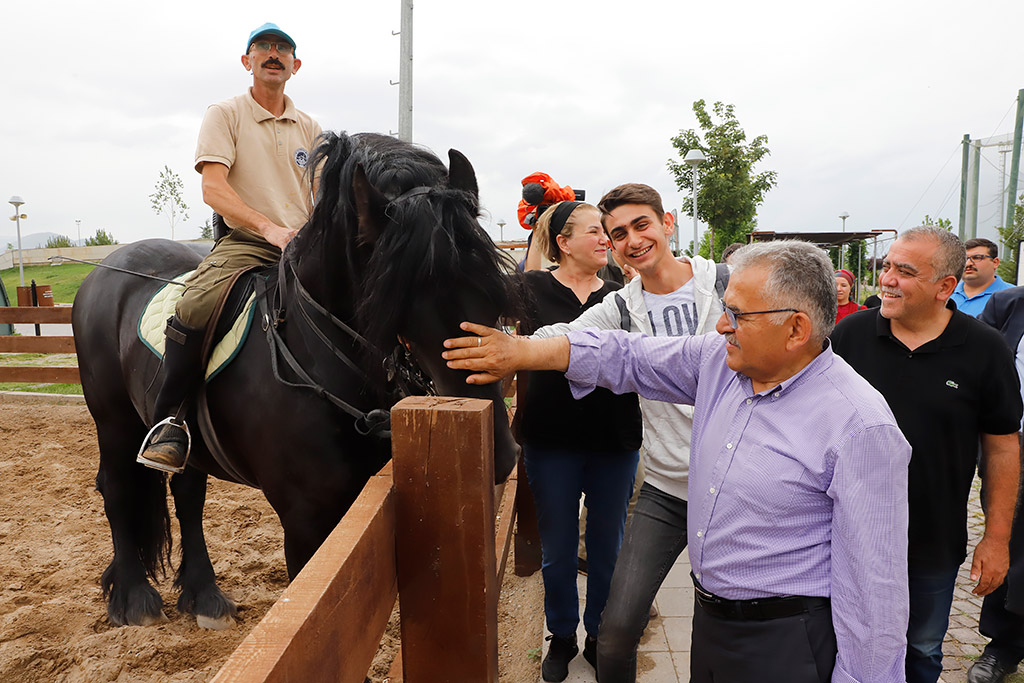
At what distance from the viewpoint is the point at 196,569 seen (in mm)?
3605

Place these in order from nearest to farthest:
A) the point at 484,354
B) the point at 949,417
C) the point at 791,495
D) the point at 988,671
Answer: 1. the point at 791,495
2. the point at 484,354
3. the point at 949,417
4. the point at 988,671

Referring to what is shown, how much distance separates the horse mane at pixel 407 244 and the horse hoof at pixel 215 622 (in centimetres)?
234

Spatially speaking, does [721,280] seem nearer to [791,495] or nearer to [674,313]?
[674,313]

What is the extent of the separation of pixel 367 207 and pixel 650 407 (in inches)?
55.3

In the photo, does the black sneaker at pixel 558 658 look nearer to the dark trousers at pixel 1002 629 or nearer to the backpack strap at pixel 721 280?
the backpack strap at pixel 721 280

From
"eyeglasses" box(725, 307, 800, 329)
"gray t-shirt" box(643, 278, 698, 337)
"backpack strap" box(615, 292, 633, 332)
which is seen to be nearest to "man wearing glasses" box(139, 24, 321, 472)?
"backpack strap" box(615, 292, 633, 332)

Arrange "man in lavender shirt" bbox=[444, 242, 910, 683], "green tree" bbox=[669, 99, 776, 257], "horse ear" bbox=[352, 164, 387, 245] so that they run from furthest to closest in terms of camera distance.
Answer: "green tree" bbox=[669, 99, 776, 257], "horse ear" bbox=[352, 164, 387, 245], "man in lavender shirt" bbox=[444, 242, 910, 683]

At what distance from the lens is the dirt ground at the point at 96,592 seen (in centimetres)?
301

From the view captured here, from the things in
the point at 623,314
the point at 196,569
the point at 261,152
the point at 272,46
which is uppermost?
the point at 272,46

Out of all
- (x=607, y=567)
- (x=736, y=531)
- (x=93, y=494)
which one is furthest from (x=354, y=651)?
(x=93, y=494)

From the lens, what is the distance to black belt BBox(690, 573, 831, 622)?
1.58 metres

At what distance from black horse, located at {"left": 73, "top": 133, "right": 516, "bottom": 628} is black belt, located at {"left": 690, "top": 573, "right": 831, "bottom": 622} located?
672 mm

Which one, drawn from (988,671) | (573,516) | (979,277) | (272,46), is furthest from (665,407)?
(979,277)

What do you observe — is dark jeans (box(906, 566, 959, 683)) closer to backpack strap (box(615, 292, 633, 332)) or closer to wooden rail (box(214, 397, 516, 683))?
backpack strap (box(615, 292, 633, 332))
